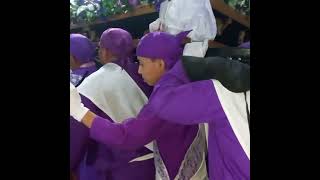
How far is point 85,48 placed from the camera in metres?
2.39

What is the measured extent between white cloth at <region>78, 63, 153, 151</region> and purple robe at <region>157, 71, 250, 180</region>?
0.60 meters

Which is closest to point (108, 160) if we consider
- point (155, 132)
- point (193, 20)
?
point (155, 132)

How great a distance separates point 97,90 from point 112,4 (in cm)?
88

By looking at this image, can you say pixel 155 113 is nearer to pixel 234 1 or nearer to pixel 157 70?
pixel 157 70

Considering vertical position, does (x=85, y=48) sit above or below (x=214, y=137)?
above

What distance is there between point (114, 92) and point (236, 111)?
2.84 feet

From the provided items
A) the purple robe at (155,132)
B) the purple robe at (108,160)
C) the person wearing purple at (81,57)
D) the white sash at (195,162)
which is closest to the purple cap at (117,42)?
the person wearing purple at (81,57)

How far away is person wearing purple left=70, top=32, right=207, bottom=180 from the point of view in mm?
1780

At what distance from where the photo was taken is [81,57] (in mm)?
2395

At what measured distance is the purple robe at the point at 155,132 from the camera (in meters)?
1.68

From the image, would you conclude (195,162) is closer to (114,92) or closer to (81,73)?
(114,92)

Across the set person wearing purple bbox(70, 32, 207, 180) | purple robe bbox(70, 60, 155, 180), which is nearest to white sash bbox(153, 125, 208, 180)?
person wearing purple bbox(70, 32, 207, 180)

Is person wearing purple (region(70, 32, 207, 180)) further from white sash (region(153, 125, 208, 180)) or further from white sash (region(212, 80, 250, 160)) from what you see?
white sash (region(212, 80, 250, 160))
